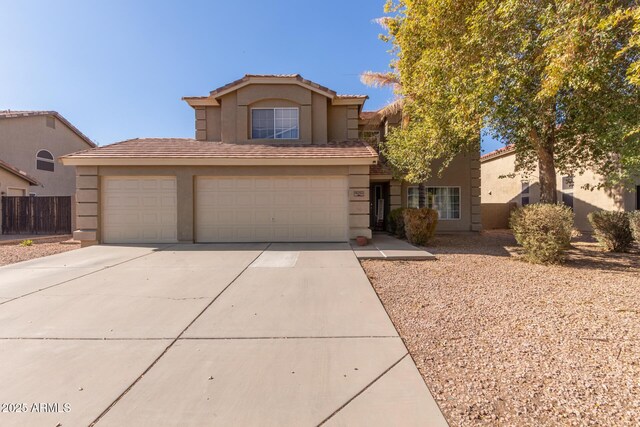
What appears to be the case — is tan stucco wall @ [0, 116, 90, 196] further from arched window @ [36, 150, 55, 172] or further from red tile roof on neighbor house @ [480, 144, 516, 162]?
red tile roof on neighbor house @ [480, 144, 516, 162]

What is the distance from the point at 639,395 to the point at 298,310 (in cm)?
362

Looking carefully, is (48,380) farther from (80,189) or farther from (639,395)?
(80,189)

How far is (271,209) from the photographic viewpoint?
10930 mm

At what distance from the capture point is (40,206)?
15.1 metres

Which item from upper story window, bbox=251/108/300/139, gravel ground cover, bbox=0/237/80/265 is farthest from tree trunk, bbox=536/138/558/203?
gravel ground cover, bbox=0/237/80/265

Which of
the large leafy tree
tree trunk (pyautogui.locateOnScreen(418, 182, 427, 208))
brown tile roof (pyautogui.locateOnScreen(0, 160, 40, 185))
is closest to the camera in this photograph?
the large leafy tree

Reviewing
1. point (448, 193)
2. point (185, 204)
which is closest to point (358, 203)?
point (185, 204)

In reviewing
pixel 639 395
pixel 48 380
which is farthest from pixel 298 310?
pixel 639 395

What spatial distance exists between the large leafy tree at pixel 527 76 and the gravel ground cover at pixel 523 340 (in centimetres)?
365

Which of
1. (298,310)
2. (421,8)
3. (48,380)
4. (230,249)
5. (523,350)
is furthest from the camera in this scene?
(230,249)

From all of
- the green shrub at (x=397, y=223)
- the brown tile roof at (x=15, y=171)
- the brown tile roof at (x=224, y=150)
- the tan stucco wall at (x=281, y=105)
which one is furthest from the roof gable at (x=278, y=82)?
the brown tile roof at (x=15, y=171)

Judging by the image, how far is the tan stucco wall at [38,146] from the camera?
17.9 m

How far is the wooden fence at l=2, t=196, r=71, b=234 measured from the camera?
49.5 feet

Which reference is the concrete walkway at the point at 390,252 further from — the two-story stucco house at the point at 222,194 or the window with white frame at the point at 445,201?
the window with white frame at the point at 445,201
